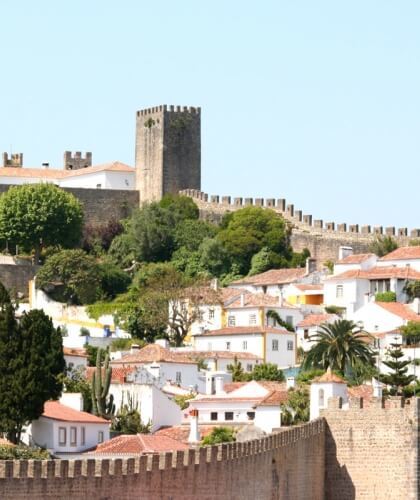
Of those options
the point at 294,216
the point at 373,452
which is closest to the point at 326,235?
the point at 294,216

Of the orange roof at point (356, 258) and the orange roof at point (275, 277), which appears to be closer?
the orange roof at point (356, 258)

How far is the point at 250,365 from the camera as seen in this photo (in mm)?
83562

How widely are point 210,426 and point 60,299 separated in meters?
27.8

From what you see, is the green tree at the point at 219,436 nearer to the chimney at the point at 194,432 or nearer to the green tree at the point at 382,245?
the chimney at the point at 194,432

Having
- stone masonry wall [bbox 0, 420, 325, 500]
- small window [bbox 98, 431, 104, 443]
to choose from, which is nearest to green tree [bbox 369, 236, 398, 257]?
small window [bbox 98, 431, 104, 443]

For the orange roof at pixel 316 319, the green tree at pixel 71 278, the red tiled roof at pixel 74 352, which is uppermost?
the green tree at pixel 71 278

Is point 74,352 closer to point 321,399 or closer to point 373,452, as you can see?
point 321,399

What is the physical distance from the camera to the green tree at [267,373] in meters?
79.8

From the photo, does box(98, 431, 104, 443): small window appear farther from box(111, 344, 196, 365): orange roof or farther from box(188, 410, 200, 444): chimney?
box(111, 344, 196, 365): orange roof

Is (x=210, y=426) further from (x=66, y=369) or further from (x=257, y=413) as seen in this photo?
(x=66, y=369)

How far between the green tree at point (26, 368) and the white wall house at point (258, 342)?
16698 mm

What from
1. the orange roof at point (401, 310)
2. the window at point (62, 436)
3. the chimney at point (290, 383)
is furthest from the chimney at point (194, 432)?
the orange roof at point (401, 310)

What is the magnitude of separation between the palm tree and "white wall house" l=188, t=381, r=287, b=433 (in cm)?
413

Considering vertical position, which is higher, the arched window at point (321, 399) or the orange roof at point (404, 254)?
the orange roof at point (404, 254)
